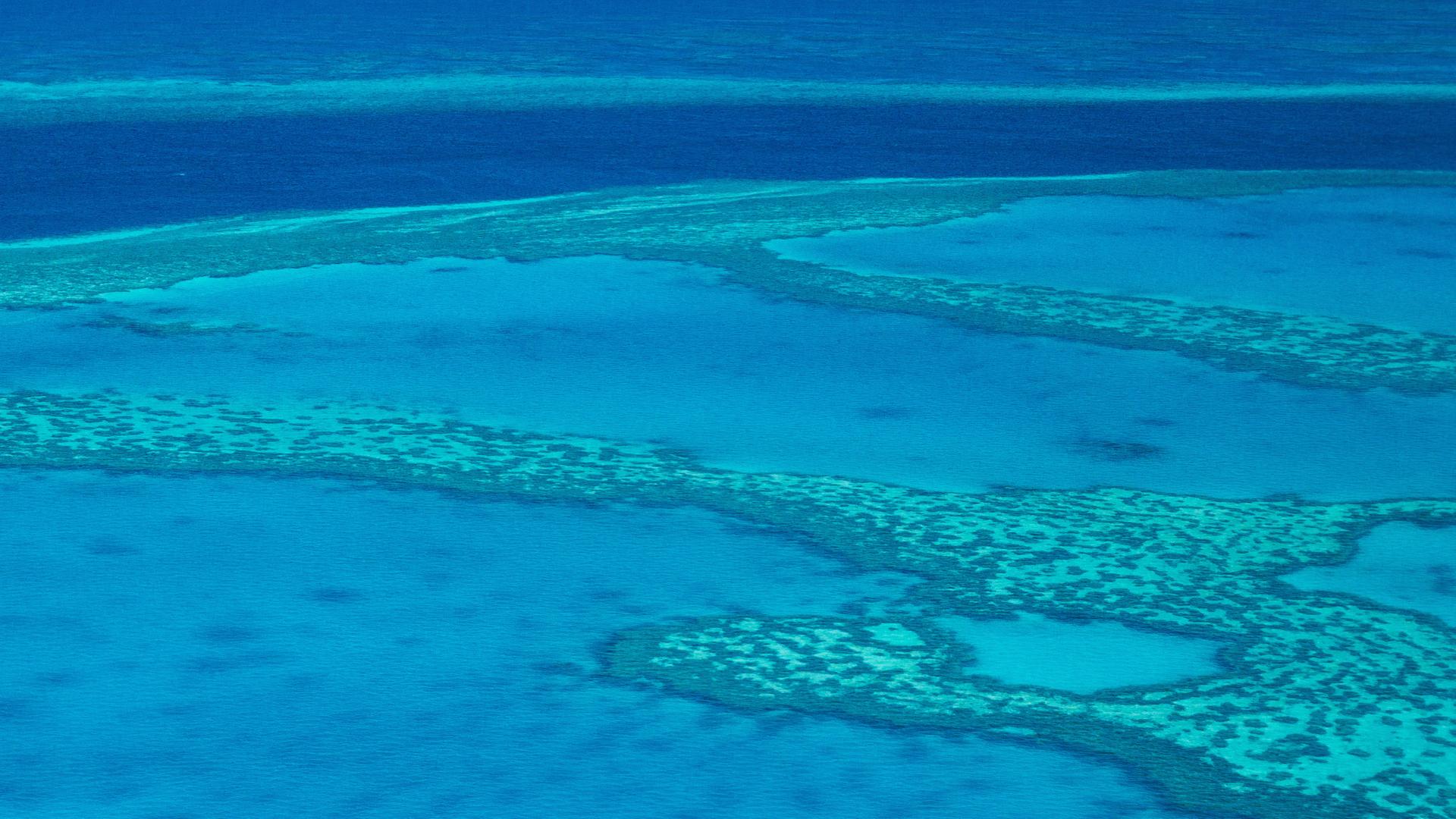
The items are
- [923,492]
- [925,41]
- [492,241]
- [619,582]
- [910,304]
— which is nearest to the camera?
[619,582]

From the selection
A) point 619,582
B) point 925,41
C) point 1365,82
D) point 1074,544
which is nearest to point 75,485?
point 619,582

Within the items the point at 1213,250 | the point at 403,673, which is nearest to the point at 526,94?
the point at 1213,250

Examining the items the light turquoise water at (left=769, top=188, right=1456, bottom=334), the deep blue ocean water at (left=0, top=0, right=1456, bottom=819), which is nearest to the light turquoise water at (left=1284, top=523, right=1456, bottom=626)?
the deep blue ocean water at (left=0, top=0, right=1456, bottom=819)

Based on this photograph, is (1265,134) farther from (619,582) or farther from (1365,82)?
(619,582)

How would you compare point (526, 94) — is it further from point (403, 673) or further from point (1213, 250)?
point (403, 673)

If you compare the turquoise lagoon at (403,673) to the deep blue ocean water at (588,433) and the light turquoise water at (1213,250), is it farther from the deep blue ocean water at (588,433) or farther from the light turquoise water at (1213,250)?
the light turquoise water at (1213,250)

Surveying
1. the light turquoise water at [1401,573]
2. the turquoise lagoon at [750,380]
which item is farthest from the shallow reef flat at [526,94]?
the light turquoise water at [1401,573]
